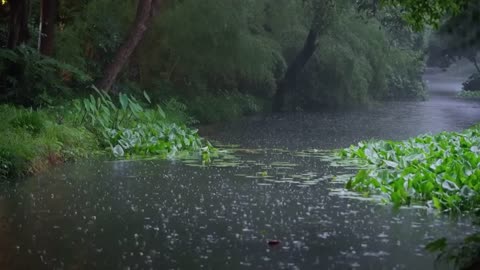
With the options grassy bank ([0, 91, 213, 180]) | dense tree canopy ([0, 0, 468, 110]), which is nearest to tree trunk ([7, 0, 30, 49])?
dense tree canopy ([0, 0, 468, 110])

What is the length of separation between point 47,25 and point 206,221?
1236 centimetres

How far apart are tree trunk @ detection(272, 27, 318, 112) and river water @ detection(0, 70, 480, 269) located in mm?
19499

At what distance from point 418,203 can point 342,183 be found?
2238mm

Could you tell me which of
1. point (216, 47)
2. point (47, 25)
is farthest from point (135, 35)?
point (216, 47)

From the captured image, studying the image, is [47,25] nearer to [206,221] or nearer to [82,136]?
[82,136]

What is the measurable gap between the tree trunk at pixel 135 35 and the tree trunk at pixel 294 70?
1346cm

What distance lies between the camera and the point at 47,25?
20.1m

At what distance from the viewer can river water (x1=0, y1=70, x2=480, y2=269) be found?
7523mm

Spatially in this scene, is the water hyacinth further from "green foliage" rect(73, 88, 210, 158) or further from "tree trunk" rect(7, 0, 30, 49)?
"tree trunk" rect(7, 0, 30, 49)

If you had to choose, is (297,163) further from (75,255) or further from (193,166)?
(75,255)

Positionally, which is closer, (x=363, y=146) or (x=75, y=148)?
(x=75, y=148)

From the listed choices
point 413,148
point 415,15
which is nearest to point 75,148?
point 413,148

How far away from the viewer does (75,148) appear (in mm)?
15211

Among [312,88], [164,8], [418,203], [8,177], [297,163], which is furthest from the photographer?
[312,88]
